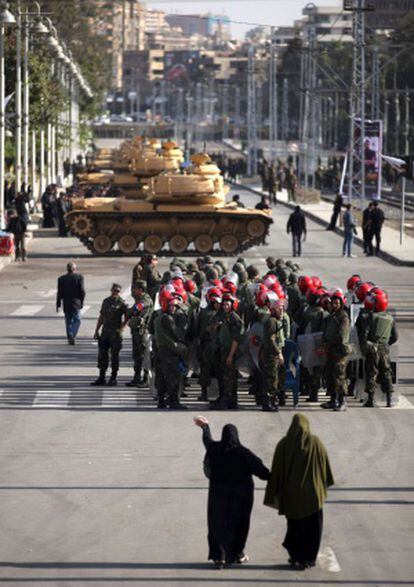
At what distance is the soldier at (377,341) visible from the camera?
2231 centimetres

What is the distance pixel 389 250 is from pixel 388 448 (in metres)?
31.3

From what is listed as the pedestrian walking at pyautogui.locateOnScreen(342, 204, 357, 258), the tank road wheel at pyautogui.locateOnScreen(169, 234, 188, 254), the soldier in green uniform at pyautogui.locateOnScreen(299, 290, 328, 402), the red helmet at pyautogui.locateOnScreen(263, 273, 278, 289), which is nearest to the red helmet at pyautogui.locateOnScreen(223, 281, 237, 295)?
the red helmet at pyautogui.locateOnScreen(263, 273, 278, 289)

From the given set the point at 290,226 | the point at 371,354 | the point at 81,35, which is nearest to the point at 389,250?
the point at 290,226

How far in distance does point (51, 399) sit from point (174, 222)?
83.3ft

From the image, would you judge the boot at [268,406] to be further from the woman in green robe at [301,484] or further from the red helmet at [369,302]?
the woman in green robe at [301,484]

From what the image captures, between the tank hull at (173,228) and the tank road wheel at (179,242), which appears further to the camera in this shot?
the tank road wheel at (179,242)

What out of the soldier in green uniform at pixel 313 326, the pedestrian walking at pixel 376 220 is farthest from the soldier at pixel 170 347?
the pedestrian walking at pixel 376 220

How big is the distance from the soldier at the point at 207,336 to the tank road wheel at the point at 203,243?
84.6ft

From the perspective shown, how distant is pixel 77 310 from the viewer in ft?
94.9

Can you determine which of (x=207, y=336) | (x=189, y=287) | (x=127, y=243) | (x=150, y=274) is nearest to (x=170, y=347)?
(x=207, y=336)

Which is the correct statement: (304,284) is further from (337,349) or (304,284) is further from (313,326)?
(337,349)

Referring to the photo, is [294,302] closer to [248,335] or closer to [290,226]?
[248,335]

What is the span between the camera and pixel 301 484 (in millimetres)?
14031

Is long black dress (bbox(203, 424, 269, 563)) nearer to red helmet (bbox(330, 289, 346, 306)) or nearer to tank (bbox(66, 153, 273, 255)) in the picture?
red helmet (bbox(330, 289, 346, 306))
